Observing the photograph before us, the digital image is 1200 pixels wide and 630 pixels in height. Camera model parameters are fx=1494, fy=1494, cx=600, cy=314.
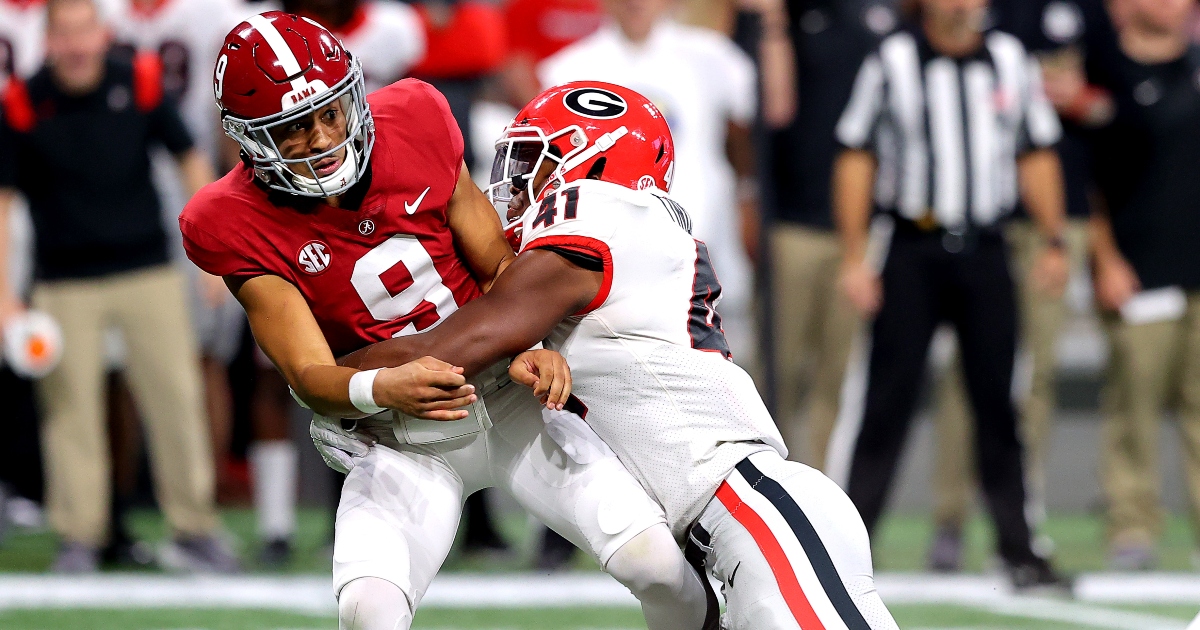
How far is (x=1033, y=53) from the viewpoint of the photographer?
6195 millimetres

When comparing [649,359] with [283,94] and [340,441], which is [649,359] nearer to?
[340,441]

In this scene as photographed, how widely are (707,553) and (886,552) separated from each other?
2.95 metres

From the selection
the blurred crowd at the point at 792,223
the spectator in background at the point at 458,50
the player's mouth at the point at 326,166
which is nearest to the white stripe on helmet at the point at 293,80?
the player's mouth at the point at 326,166

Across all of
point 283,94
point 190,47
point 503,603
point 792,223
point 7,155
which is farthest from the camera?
point 792,223

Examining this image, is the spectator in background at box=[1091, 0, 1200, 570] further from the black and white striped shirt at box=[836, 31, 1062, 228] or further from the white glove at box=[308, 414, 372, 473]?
the white glove at box=[308, 414, 372, 473]

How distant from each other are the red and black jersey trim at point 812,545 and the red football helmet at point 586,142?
62cm

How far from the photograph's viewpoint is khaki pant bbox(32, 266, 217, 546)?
16.6 ft

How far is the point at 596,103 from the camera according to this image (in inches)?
115

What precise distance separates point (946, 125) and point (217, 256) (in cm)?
295

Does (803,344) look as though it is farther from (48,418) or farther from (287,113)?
(287,113)

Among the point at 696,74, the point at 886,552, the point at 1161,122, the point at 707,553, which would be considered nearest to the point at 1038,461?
the point at 886,552

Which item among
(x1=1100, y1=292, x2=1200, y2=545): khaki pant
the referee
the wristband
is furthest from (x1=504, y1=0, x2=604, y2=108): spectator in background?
the wristband

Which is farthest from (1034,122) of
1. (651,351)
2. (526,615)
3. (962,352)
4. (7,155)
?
(7,155)

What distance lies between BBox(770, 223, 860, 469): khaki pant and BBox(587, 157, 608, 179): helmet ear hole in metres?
2.92
